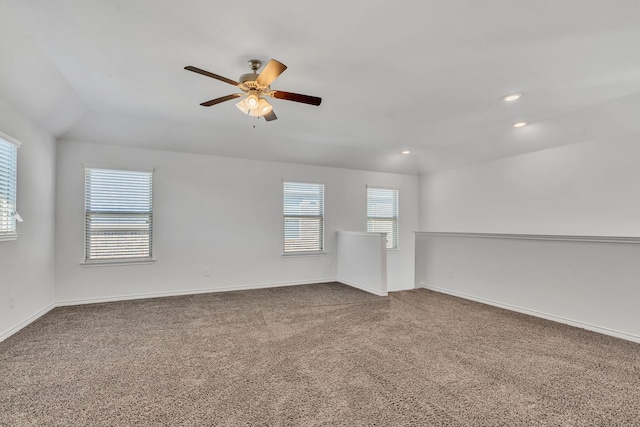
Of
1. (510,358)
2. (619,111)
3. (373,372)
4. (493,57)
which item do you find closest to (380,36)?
(493,57)

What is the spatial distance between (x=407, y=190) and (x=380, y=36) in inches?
198

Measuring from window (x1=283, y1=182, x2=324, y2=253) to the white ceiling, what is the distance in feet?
4.62

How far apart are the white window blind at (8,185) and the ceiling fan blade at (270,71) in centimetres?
268

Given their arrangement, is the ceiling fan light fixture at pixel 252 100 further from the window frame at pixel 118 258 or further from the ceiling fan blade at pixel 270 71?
the window frame at pixel 118 258

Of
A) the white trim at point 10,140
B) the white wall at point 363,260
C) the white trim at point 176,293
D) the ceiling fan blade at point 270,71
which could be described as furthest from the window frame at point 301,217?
the white trim at point 10,140

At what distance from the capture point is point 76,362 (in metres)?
2.60

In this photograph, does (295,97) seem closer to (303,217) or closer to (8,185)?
(8,185)

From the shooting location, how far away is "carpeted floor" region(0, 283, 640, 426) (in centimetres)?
190

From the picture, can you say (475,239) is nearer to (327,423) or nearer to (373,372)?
(373,372)

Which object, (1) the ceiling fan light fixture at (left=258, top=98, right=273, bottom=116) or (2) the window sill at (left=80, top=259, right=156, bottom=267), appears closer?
(1) the ceiling fan light fixture at (left=258, top=98, right=273, bottom=116)

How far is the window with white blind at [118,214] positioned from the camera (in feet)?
14.8

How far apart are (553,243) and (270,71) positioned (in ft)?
12.5

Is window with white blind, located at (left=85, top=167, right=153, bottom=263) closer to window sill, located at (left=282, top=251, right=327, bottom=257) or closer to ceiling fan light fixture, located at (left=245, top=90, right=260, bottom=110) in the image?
window sill, located at (left=282, top=251, right=327, bottom=257)

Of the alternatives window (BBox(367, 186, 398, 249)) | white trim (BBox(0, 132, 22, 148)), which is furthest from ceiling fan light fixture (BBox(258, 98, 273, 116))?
window (BBox(367, 186, 398, 249))
